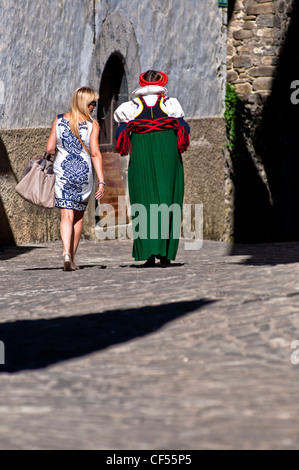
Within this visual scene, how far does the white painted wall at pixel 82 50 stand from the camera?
9922mm

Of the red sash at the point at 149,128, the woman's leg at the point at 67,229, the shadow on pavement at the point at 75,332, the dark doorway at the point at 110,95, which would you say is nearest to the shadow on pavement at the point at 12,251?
the woman's leg at the point at 67,229

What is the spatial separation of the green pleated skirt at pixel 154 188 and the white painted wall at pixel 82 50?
2.55 m

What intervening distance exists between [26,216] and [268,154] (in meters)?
4.00

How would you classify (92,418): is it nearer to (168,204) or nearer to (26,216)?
(168,204)

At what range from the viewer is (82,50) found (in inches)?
433

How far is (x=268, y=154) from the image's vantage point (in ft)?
42.0

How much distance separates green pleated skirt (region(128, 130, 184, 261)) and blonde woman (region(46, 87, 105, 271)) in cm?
30

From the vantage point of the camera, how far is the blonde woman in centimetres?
764

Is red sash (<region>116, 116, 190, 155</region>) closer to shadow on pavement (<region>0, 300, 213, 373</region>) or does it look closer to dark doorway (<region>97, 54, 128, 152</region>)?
shadow on pavement (<region>0, 300, 213, 373</region>)

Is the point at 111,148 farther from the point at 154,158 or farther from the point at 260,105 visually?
the point at 154,158

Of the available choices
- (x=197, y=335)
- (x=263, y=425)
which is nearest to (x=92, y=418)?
(x=263, y=425)

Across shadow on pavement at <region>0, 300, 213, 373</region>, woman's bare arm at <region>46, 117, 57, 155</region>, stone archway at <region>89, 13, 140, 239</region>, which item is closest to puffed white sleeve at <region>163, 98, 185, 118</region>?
woman's bare arm at <region>46, 117, 57, 155</region>

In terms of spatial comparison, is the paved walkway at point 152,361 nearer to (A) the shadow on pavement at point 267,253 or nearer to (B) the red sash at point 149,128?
(B) the red sash at point 149,128

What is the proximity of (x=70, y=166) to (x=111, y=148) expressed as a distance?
4.24 m
